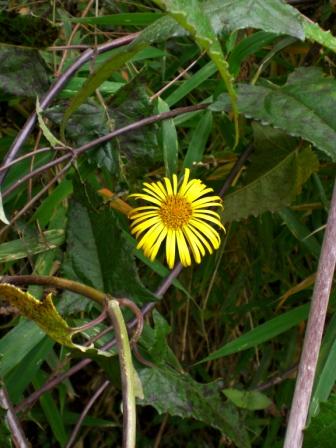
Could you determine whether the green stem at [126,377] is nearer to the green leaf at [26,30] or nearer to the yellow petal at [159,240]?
the yellow petal at [159,240]

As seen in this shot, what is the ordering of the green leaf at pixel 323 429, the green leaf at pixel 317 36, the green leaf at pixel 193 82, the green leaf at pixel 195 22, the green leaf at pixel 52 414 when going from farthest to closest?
the green leaf at pixel 52 414
the green leaf at pixel 193 82
the green leaf at pixel 317 36
the green leaf at pixel 323 429
the green leaf at pixel 195 22

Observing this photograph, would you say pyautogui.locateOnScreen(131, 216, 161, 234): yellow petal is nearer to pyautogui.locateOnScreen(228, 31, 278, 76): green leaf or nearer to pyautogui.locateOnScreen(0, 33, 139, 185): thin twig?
pyautogui.locateOnScreen(0, 33, 139, 185): thin twig

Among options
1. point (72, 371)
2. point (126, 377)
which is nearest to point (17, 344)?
point (72, 371)

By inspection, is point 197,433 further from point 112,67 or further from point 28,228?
point 112,67

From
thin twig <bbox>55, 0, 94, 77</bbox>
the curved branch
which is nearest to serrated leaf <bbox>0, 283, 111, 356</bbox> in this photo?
the curved branch

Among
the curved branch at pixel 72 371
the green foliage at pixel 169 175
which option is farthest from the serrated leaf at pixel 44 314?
the curved branch at pixel 72 371

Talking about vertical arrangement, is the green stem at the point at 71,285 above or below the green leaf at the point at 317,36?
below

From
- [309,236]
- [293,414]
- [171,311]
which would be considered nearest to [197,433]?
[171,311]
